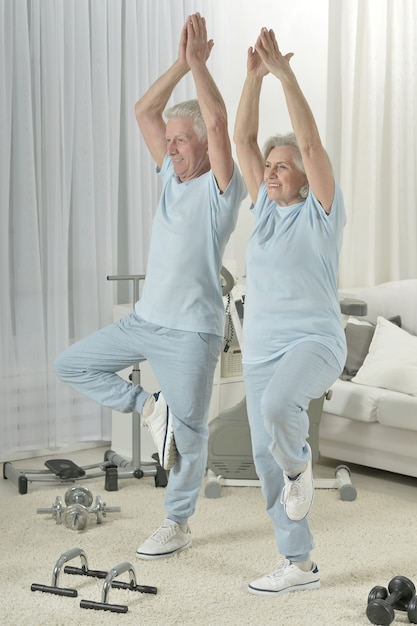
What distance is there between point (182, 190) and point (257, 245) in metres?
0.46

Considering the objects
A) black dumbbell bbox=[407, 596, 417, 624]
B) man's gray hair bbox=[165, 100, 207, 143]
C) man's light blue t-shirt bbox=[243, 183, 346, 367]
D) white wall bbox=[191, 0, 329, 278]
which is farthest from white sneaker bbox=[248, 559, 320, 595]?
white wall bbox=[191, 0, 329, 278]

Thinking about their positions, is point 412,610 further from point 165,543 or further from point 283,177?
point 283,177

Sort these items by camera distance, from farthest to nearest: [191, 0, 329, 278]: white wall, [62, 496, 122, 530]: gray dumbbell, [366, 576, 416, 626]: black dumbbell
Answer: [191, 0, 329, 278]: white wall < [62, 496, 122, 530]: gray dumbbell < [366, 576, 416, 626]: black dumbbell

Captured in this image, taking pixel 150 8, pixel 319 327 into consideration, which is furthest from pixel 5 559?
pixel 150 8

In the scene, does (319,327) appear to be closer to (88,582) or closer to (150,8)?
(88,582)

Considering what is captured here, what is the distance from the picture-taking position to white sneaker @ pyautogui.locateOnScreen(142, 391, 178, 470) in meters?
3.28

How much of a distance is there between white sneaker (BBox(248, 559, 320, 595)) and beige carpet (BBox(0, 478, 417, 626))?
0.10ft

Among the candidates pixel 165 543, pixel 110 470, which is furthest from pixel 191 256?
pixel 110 470

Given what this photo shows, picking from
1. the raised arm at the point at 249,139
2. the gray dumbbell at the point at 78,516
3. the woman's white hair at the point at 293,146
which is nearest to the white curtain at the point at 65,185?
the gray dumbbell at the point at 78,516

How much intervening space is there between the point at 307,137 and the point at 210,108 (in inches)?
17.4

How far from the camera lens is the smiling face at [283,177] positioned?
291 centimetres

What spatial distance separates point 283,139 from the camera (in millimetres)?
2953

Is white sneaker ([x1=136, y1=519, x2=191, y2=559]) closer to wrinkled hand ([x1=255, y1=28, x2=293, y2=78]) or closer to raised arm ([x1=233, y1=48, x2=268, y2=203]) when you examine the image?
raised arm ([x1=233, y1=48, x2=268, y2=203])

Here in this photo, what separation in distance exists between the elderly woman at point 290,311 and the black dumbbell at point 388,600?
268 millimetres
